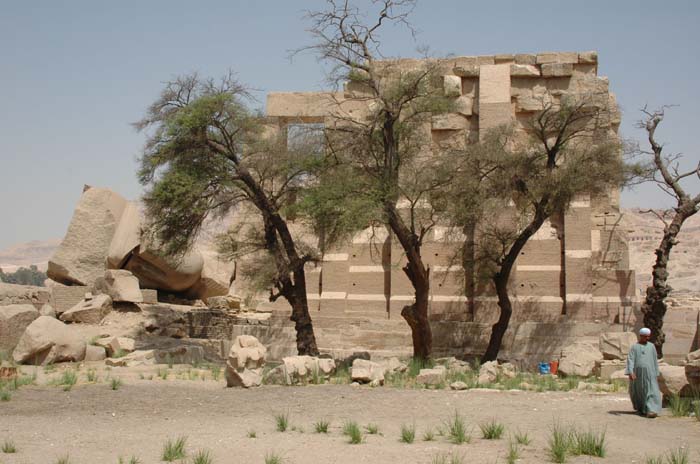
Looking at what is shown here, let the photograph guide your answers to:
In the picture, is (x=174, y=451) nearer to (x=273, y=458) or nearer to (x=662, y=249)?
(x=273, y=458)

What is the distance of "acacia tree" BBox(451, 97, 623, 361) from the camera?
53.5 ft

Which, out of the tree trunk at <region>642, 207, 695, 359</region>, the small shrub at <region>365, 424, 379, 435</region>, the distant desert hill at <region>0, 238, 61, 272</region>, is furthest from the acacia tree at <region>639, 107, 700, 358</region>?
the distant desert hill at <region>0, 238, 61, 272</region>

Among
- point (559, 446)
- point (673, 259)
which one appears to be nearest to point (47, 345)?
point (559, 446)

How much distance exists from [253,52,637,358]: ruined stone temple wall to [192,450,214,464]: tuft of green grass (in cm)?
1031

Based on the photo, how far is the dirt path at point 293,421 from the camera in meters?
7.95

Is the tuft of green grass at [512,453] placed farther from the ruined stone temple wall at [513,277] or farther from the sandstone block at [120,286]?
the sandstone block at [120,286]

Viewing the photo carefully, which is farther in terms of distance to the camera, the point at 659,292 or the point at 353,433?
the point at 659,292

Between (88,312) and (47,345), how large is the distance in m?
4.23

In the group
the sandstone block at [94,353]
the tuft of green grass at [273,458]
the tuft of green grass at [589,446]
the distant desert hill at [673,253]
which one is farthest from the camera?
the distant desert hill at [673,253]

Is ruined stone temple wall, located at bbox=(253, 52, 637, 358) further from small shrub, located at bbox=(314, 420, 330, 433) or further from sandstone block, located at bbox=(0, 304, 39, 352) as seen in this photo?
small shrub, located at bbox=(314, 420, 330, 433)

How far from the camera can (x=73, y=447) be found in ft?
27.2

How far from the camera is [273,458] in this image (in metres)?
7.41

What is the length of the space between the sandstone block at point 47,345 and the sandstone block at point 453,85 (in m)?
10.2

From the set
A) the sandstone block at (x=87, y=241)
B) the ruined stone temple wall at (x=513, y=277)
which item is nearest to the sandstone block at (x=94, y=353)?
the ruined stone temple wall at (x=513, y=277)
